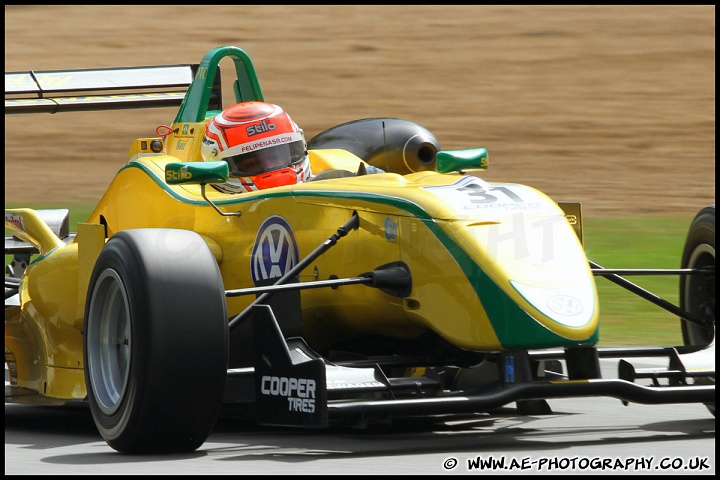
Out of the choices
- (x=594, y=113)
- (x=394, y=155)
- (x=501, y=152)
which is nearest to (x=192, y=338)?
(x=394, y=155)

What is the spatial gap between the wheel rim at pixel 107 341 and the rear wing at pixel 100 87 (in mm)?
→ 3107

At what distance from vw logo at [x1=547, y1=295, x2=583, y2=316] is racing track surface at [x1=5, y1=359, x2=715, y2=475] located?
63 cm

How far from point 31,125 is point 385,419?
71.0ft

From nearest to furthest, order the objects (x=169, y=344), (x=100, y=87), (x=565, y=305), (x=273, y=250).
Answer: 1. (x=169, y=344)
2. (x=565, y=305)
3. (x=273, y=250)
4. (x=100, y=87)

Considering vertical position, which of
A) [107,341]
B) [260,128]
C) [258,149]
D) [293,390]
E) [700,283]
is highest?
[260,128]

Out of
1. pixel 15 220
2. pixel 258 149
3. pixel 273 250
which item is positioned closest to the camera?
pixel 273 250

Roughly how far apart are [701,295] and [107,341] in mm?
3354

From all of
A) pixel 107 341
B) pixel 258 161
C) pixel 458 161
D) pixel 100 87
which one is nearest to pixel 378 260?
pixel 458 161

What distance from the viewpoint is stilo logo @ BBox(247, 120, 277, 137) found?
329 inches

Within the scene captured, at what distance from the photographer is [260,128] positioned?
8.38 meters

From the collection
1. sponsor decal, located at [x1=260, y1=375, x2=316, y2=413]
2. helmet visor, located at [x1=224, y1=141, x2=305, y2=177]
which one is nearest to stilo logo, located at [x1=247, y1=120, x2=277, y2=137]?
helmet visor, located at [x1=224, y1=141, x2=305, y2=177]

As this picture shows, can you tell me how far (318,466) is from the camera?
20.1ft

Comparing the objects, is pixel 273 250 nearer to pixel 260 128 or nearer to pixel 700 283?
pixel 260 128

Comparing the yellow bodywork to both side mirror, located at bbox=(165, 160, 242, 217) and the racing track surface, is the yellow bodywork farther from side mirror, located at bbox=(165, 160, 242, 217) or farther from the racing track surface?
the racing track surface
